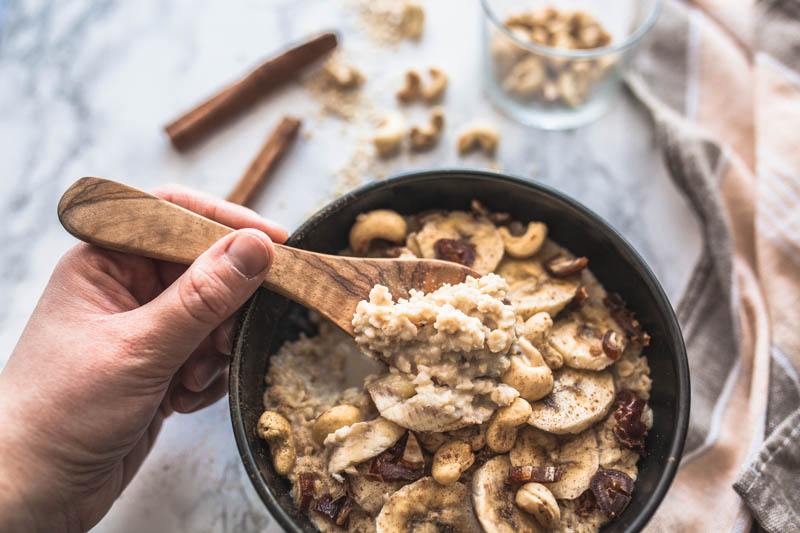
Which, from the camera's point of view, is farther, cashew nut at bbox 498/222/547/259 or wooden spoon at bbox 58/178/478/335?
cashew nut at bbox 498/222/547/259

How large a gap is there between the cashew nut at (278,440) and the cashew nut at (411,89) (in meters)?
1.18

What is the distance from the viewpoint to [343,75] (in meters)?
2.28

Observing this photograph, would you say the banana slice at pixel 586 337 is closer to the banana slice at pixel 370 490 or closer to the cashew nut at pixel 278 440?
the banana slice at pixel 370 490

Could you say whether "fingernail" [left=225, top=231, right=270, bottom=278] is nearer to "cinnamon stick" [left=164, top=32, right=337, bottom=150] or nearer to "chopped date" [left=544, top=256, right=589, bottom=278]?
"chopped date" [left=544, top=256, right=589, bottom=278]

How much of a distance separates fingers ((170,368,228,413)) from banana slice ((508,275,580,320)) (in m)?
0.82

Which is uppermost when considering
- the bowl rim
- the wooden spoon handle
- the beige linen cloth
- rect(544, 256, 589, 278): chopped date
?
the wooden spoon handle

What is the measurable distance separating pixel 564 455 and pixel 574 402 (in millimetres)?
123

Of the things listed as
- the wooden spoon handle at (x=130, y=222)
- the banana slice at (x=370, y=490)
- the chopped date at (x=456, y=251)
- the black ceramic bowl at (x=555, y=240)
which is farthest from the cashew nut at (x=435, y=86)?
the banana slice at (x=370, y=490)

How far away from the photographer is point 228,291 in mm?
1445

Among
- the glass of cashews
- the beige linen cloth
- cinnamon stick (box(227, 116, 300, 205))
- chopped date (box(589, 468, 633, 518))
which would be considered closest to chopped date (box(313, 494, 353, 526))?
chopped date (box(589, 468, 633, 518))

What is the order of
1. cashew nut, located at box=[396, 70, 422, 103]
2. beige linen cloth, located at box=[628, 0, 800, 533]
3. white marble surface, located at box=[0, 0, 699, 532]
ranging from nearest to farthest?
1. beige linen cloth, located at box=[628, 0, 800, 533]
2. white marble surface, located at box=[0, 0, 699, 532]
3. cashew nut, located at box=[396, 70, 422, 103]

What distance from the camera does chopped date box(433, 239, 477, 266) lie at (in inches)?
68.5

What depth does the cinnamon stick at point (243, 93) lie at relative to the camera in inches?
86.8

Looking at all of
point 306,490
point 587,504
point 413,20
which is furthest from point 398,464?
point 413,20
